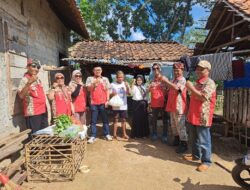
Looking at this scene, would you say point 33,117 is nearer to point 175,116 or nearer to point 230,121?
point 175,116

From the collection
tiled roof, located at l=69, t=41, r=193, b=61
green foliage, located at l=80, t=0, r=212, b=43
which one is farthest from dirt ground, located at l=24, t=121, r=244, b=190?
green foliage, located at l=80, t=0, r=212, b=43

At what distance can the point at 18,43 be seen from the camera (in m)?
5.19

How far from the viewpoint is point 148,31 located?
2711 cm

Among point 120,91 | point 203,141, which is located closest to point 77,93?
point 120,91

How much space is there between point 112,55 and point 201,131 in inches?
253

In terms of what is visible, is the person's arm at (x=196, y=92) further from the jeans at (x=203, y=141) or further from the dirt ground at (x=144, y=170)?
the dirt ground at (x=144, y=170)

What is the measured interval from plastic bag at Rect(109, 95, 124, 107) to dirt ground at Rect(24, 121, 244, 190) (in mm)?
941

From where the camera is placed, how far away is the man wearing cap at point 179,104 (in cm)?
558

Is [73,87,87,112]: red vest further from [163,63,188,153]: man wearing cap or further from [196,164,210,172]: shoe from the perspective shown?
[196,164,210,172]: shoe

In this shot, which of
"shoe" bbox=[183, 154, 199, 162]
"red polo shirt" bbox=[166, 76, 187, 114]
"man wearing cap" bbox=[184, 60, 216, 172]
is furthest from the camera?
"red polo shirt" bbox=[166, 76, 187, 114]

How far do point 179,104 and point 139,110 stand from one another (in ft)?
5.61

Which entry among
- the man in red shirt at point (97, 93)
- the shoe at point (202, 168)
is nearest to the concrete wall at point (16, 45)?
the man in red shirt at point (97, 93)

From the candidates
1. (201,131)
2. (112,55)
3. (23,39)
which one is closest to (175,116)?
(201,131)

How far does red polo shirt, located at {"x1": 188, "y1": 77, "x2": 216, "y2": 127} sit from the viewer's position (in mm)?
4555
